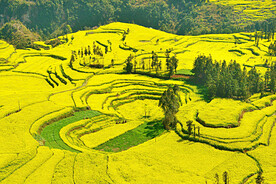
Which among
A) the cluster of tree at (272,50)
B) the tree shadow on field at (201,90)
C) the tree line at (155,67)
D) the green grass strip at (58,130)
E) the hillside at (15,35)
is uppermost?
the hillside at (15,35)

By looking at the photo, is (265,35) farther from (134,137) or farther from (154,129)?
(134,137)

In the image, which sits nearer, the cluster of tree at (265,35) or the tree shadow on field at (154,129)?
the tree shadow on field at (154,129)

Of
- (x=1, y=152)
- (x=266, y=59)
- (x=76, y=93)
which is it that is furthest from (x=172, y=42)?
(x=1, y=152)

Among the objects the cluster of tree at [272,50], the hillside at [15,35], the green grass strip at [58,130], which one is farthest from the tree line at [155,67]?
the hillside at [15,35]

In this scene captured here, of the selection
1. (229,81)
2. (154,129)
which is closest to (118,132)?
(154,129)

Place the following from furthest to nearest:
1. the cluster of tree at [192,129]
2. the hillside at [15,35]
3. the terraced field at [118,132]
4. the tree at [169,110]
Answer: the hillside at [15,35] < the tree at [169,110] < the cluster of tree at [192,129] < the terraced field at [118,132]

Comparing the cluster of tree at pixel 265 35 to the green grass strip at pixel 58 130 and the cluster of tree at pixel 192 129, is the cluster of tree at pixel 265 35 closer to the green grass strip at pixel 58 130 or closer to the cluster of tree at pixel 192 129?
the cluster of tree at pixel 192 129

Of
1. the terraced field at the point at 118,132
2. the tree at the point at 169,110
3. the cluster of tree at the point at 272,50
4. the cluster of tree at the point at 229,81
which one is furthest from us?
the cluster of tree at the point at 272,50

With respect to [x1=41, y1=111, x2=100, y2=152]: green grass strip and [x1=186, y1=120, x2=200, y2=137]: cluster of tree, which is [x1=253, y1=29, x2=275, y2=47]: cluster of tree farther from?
[x1=41, y1=111, x2=100, y2=152]: green grass strip
